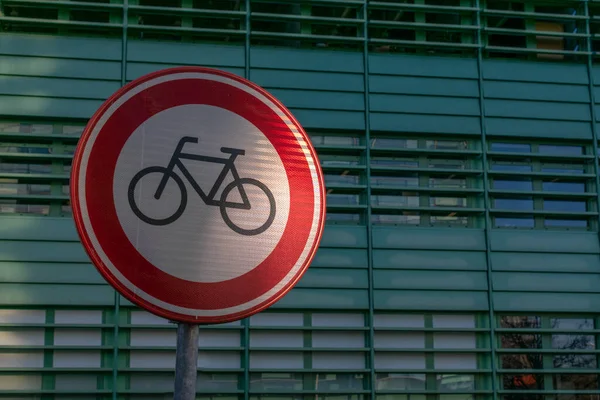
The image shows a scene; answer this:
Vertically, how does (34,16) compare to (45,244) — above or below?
above

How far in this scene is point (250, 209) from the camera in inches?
87.4

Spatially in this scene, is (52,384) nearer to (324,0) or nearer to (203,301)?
(324,0)

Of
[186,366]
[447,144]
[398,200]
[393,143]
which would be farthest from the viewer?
[447,144]

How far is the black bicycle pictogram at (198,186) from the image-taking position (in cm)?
214

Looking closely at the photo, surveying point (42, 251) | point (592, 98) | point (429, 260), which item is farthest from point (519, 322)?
point (42, 251)

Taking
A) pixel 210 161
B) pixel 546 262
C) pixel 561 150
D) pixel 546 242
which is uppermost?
pixel 561 150

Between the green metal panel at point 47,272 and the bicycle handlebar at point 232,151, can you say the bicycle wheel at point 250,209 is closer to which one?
the bicycle handlebar at point 232,151

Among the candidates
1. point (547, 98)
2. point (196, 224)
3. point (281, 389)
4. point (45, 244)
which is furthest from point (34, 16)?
point (196, 224)

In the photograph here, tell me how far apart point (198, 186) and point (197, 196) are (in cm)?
3

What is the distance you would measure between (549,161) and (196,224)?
723 cm

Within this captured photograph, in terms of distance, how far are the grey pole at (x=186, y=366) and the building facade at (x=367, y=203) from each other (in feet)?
18.9

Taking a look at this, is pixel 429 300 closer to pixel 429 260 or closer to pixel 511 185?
pixel 429 260

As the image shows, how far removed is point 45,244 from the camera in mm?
7648

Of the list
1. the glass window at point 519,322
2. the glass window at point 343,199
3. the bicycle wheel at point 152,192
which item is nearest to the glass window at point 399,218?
the glass window at point 343,199
